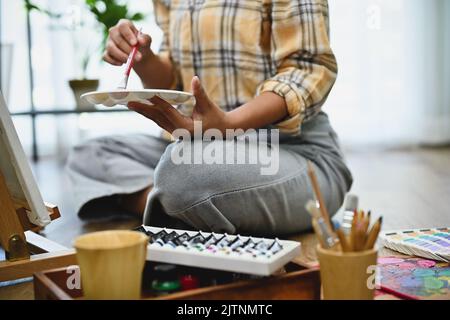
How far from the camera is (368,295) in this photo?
641 mm

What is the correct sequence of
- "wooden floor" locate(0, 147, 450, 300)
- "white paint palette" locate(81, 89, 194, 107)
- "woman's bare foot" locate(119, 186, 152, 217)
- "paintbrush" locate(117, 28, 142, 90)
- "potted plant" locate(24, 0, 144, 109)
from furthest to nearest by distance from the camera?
"potted plant" locate(24, 0, 144, 109), "woman's bare foot" locate(119, 186, 152, 217), "wooden floor" locate(0, 147, 450, 300), "paintbrush" locate(117, 28, 142, 90), "white paint palette" locate(81, 89, 194, 107)

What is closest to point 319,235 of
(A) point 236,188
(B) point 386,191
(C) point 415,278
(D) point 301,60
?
(C) point 415,278

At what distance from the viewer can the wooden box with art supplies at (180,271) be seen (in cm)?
61

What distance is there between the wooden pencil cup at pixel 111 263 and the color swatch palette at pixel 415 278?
0.33 meters

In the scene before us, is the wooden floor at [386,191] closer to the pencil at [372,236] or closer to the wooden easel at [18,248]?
the wooden easel at [18,248]

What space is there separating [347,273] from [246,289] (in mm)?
106

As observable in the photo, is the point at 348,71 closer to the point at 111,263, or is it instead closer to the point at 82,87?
the point at 82,87

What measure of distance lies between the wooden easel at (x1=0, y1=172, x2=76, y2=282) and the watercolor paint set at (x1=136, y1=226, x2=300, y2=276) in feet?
0.84

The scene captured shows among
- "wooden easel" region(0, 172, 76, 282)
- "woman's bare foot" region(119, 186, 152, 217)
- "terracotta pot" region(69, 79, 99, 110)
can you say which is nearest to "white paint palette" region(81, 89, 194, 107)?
"wooden easel" region(0, 172, 76, 282)

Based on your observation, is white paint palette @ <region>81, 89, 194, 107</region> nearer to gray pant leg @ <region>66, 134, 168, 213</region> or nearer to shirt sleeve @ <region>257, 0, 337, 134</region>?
shirt sleeve @ <region>257, 0, 337, 134</region>

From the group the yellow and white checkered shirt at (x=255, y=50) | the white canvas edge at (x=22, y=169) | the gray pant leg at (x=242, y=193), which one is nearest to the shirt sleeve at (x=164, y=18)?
the yellow and white checkered shirt at (x=255, y=50)

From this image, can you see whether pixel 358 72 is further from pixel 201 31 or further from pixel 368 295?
pixel 368 295

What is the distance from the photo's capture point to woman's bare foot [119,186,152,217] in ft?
4.85

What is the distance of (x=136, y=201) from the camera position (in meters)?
1.50
